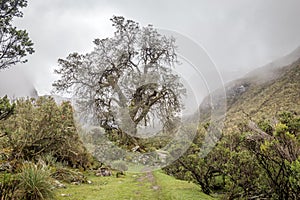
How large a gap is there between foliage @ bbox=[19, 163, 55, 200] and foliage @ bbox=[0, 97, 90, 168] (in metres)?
3.57

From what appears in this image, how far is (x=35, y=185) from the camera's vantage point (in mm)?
7258

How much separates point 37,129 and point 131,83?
506 cm

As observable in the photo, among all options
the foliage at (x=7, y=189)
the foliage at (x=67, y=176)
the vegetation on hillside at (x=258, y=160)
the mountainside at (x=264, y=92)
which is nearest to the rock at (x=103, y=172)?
the foliage at (x=67, y=176)

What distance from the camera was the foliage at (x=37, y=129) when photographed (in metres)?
10.9

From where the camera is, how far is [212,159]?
1040cm

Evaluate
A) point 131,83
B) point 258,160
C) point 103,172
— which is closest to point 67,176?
point 103,172

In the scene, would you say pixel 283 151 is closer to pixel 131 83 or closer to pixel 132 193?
pixel 132 193

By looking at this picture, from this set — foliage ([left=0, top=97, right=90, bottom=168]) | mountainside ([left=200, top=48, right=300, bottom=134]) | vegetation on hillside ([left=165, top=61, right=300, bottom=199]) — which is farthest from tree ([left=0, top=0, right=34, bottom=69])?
mountainside ([left=200, top=48, right=300, bottom=134])

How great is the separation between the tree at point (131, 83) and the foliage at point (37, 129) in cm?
183

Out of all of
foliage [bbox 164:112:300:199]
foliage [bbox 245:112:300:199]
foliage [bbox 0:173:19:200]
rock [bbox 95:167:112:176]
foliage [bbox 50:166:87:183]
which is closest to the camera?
foliage [bbox 245:112:300:199]

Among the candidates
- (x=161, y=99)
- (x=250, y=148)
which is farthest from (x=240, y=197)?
(x=161, y=99)

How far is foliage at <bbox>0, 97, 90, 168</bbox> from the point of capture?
10859mm

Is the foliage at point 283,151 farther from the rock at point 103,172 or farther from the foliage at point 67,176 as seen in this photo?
the rock at point 103,172

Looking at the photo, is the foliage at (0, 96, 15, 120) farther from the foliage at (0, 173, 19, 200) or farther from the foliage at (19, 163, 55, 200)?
the foliage at (0, 173, 19, 200)
